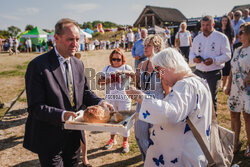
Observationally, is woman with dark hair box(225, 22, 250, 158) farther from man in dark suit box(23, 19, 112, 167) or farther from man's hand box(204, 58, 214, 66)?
man in dark suit box(23, 19, 112, 167)

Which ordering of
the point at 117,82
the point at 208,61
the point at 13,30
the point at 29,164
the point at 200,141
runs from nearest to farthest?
the point at 200,141 → the point at 29,164 → the point at 208,61 → the point at 117,82 → the point at 13,30

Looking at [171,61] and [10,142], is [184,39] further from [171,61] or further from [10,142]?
[171,61]

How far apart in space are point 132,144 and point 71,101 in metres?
2.80

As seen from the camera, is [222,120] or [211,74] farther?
[222,120]

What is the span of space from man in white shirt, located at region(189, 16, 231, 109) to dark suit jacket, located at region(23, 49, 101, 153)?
330cm

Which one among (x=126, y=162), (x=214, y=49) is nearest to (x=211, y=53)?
(x=214, y=49)

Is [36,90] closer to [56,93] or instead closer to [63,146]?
[56,93]

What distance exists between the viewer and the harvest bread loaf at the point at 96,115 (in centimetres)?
214

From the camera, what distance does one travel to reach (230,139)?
2.22 meters

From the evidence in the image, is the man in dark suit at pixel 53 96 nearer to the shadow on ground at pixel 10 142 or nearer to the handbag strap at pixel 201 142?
the handbag strap at pixel 201 142

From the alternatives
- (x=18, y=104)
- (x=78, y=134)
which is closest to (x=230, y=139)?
(x=78, y=134)

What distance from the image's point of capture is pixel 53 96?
216cm

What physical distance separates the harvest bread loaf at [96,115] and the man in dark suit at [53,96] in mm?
163

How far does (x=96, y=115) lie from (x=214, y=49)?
11.5 feet
